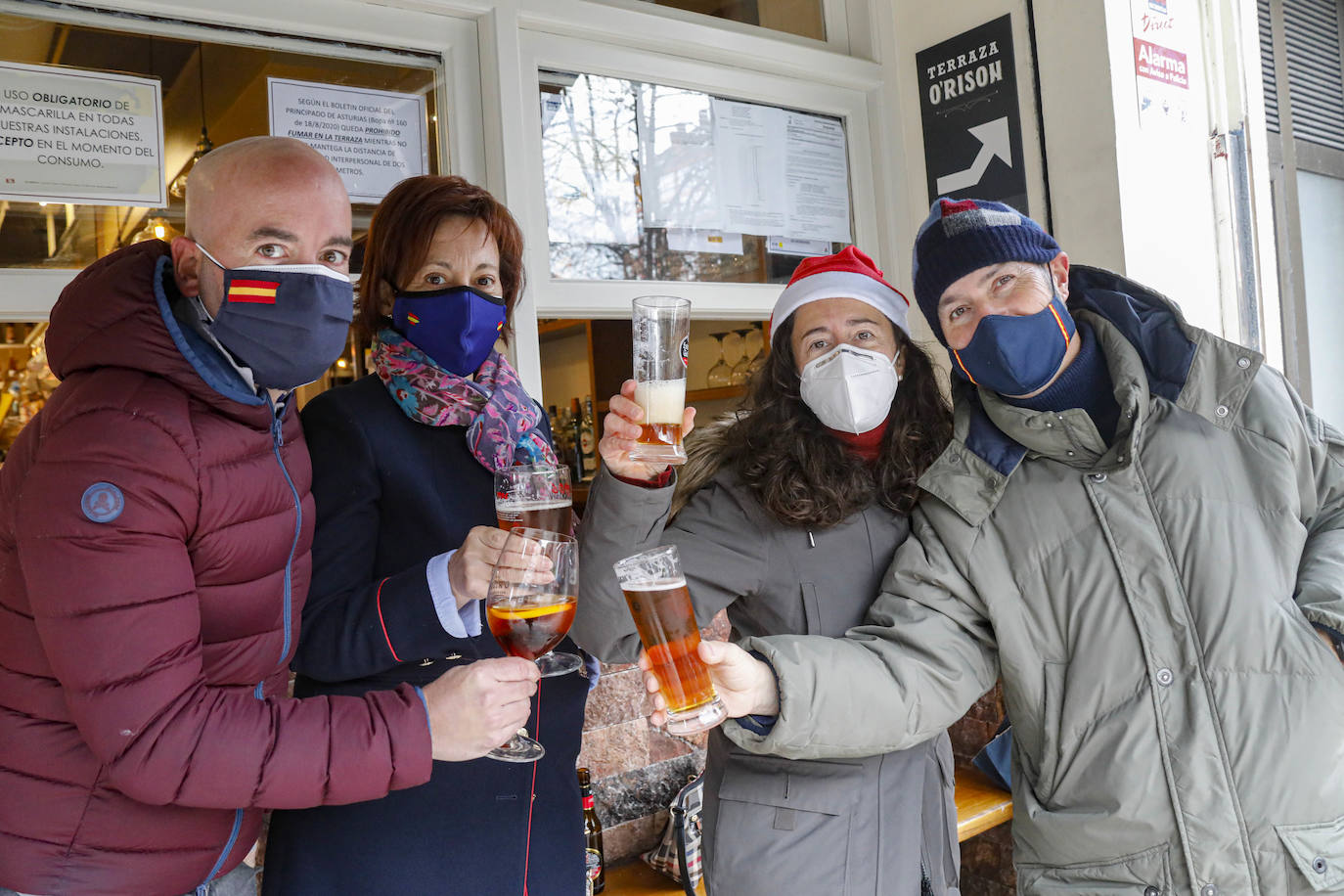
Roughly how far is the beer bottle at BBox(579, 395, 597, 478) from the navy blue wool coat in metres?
4.04

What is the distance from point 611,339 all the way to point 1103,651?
4.53 metres

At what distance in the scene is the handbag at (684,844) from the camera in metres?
2.26

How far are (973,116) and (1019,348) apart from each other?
181cm

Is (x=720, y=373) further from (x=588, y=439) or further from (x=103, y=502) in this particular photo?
(x=103, y=502)

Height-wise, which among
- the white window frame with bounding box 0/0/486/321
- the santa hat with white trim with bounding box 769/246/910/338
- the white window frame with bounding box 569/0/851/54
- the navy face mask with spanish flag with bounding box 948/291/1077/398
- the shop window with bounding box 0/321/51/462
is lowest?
the navy face mask with spanish flag with bounding box 948/291/1077/398

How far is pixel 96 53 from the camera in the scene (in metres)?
2.17

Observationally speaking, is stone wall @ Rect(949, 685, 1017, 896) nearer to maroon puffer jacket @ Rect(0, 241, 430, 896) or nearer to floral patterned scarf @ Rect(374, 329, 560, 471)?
floral patterned scarf @ Rect(374, 329, 560, 471)

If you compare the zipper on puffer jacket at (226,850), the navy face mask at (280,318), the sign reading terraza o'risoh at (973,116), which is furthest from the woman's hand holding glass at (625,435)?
the sign reading terraza o'risoh at (973,116)

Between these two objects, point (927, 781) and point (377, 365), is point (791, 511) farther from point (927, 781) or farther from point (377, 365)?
point (377, 365)

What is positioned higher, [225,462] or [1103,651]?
[225,462]

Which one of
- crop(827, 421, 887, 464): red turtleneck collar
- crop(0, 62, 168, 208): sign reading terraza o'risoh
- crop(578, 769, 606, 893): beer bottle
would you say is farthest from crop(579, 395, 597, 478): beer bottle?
crop(827, 421, 887, 464): red turtleneck collar

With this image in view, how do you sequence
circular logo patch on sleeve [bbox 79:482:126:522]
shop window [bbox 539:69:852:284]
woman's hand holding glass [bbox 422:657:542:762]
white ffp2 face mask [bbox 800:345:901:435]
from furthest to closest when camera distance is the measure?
shop window [bbox 539:69:852:284]
white ffp2 face mask [bbox 800:345:901:435]
woman's hand holding glass [bbox 422:657:542:762]
circular logo patch on sleeve [bbox 79:482:126:522]

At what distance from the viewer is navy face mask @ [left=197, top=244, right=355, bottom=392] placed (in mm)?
1278

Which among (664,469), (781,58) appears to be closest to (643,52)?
(781,58)
